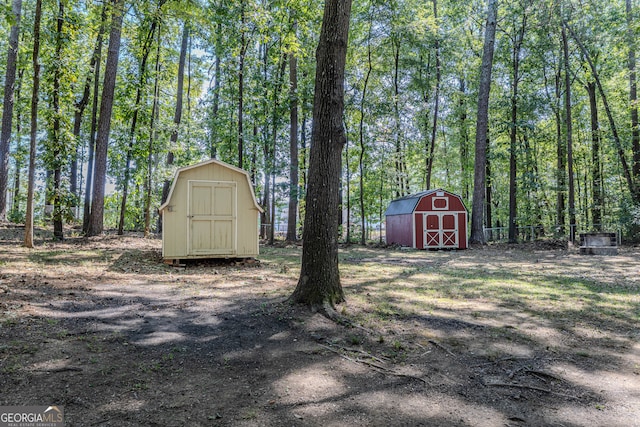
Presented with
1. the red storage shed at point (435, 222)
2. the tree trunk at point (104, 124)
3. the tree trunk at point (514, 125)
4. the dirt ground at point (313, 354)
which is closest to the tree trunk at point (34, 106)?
the dirt ground at point (313, 354)

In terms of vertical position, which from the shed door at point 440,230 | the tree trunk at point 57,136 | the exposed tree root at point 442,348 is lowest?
the exposed tree root at point 442,348

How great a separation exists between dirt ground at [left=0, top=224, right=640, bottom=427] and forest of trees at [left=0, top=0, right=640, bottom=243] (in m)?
6.40

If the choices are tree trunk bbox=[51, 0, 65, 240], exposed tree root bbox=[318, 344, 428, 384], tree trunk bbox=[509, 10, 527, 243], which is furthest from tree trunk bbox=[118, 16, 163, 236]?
tree trunk bbox=[509, 10, 527, 243]

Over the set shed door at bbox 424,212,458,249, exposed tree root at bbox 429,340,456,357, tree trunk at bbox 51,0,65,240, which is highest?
tree trunk at bbox 51,0,65,240

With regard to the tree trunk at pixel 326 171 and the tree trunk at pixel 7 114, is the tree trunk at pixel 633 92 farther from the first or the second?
the tree trunk at pixel 7 114

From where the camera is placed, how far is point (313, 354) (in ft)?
11.3

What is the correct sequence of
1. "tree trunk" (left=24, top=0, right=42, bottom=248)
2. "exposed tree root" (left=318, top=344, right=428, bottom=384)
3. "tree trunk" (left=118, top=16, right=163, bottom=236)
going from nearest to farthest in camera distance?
"exposed tree root" (left=318, top=344, right=428, bottom=384) < "tree trunk" (left=24, top=0, right=42, bottom=248) < "tree trunk" (left=118, top=16, right=163, bottom=236)

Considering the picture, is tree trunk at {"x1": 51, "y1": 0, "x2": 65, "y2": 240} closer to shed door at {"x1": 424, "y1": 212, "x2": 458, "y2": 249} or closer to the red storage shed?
the red storage shed

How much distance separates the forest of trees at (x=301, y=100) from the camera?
12.4 metres

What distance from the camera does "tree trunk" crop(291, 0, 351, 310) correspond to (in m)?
4.70

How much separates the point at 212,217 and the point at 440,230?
11686 mm

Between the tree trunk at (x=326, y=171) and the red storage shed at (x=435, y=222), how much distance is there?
13.1 m

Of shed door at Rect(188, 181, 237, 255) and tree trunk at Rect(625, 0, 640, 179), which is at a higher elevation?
tree trunk at Rect(625, 0, 640, 179)

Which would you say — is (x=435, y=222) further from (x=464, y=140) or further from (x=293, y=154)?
(x=464, y=140)
